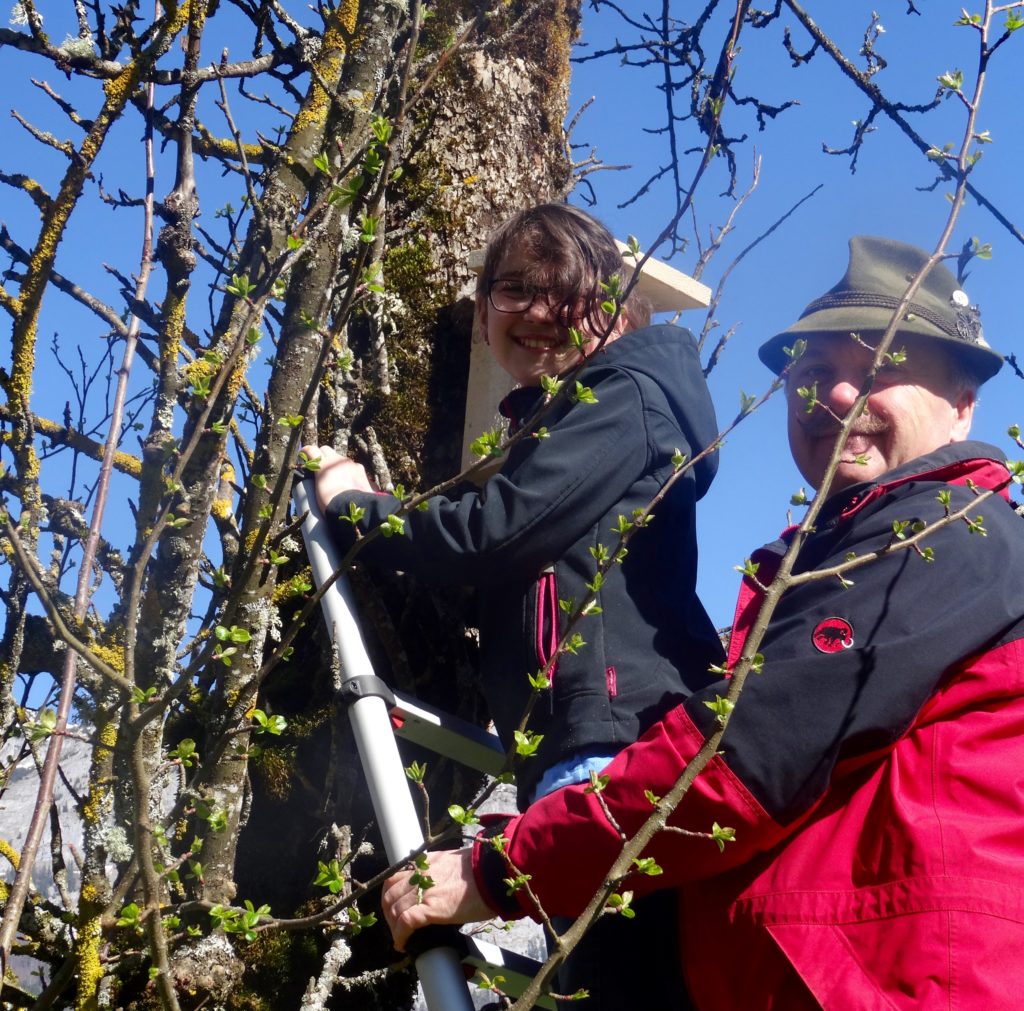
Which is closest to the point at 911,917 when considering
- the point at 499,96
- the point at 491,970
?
the point at 491,970

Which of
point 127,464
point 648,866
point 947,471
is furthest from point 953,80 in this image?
point 127,464

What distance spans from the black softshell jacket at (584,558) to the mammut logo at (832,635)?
0.42 meters

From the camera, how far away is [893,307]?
2.43 meters

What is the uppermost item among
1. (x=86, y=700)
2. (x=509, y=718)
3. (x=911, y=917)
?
(x=86, y=700)

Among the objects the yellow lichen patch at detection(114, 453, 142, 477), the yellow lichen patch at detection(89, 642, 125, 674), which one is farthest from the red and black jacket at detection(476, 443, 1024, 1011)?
the yellow lichen patch at detection(114, 453, 142, 477)

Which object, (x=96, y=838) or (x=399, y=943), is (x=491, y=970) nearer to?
(x=399, y=943)

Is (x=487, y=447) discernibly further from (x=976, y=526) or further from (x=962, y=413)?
(x=962, y=413)

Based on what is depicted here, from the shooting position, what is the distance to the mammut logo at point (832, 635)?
173cm

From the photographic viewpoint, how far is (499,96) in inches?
132

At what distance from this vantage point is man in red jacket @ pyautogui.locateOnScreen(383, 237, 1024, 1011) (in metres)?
1.55

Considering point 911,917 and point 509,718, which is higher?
point 509,718

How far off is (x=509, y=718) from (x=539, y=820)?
0.43 meters

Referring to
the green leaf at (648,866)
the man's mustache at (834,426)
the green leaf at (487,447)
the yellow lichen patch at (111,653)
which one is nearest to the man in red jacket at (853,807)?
the green leaf at (648,866)

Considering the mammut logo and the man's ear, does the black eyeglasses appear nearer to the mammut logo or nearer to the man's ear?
the man's ear
